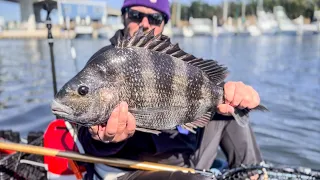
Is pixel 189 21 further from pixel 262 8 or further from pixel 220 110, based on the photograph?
pixel 220 110

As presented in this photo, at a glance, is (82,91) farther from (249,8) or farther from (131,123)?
(249,8)

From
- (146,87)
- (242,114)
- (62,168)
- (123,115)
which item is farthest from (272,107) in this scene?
(123,115)

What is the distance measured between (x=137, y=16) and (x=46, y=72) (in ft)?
58.2

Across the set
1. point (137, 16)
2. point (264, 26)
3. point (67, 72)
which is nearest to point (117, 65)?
point (137, 16)

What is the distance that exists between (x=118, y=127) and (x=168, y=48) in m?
0.56

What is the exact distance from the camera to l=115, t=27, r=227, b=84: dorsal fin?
7.75 feet

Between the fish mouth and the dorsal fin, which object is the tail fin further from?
the fish mouth

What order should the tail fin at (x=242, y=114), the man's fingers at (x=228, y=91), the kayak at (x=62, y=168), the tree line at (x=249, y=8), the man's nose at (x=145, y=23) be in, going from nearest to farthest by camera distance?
the man's fingers at (x=228, y=91) → the tail fin at (x=242, y=114) → the kayak at (x=62, y=168) → the man's nose at (x=145, y=23) → the tree line at (x=249, y=8)

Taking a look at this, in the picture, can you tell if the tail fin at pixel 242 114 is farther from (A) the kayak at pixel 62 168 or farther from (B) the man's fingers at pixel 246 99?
(A) the kayak at pixel 62 168

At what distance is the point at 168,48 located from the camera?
245cm

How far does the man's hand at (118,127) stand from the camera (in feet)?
7.16

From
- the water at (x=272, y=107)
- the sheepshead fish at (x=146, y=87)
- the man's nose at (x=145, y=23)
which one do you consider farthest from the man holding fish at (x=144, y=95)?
the water at (x=272, y=107)

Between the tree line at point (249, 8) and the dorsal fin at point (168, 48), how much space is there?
283 ft

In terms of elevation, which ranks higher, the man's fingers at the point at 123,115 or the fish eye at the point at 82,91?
the fish eye at the point at 82,91
